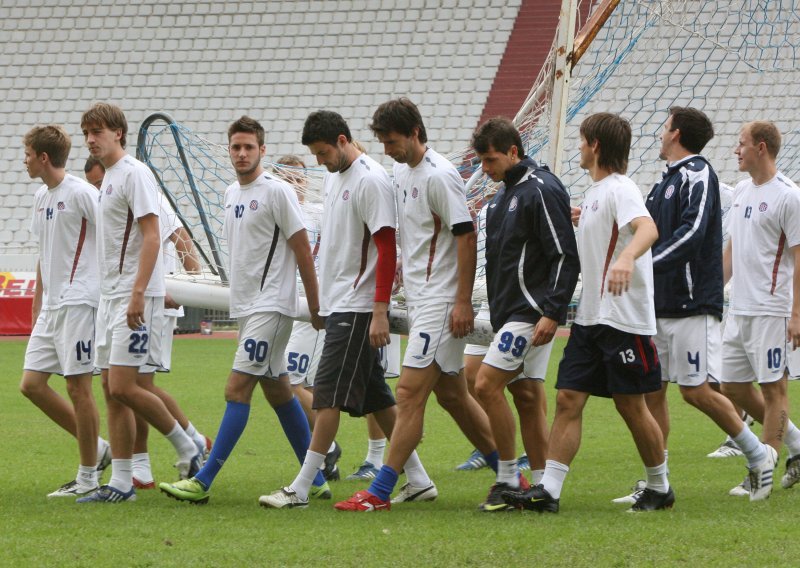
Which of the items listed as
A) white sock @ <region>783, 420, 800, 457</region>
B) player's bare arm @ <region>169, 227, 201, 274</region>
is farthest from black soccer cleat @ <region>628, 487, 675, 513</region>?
player's bare arm @ <region>169, 227, 201, 274</region>

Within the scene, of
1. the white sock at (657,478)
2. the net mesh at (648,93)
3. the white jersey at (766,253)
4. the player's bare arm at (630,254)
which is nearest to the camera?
the player's bare arm at (630,254)

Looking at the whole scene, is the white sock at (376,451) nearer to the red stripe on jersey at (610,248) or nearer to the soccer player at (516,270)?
the soccer player at (516,270)

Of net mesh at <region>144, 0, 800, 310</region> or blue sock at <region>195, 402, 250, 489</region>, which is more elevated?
net mesh at <region>144, 0, 800, 310</region>

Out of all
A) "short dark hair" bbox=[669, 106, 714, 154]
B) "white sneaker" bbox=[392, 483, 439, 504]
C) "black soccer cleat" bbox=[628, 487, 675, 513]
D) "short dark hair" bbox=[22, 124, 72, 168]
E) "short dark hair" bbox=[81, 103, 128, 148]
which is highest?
"short dark hair" bbox=[669, 106, 714, 154]

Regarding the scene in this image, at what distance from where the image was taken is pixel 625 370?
4.98 metres

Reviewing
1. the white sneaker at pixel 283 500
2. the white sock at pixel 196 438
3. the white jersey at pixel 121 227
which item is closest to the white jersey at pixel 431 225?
the white sneaker at pixel 283 500

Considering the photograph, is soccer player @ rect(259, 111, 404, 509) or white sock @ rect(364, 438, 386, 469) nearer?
soccer player @ rect(259, 111, 404, 509)

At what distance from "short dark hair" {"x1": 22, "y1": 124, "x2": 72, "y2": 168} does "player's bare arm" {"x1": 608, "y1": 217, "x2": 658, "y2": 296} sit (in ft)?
9.66

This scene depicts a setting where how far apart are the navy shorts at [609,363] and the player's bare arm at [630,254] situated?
0.37 metres

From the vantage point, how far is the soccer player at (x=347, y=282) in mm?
5289

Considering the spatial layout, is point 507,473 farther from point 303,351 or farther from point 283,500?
point 303,351

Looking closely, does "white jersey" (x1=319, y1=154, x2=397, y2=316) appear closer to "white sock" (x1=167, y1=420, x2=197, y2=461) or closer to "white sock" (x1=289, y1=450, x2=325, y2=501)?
"white sock" (x1=289, y1=450, x2=325, y2=501)

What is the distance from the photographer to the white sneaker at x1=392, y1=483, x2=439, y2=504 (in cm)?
558

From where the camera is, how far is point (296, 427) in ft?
18.9
